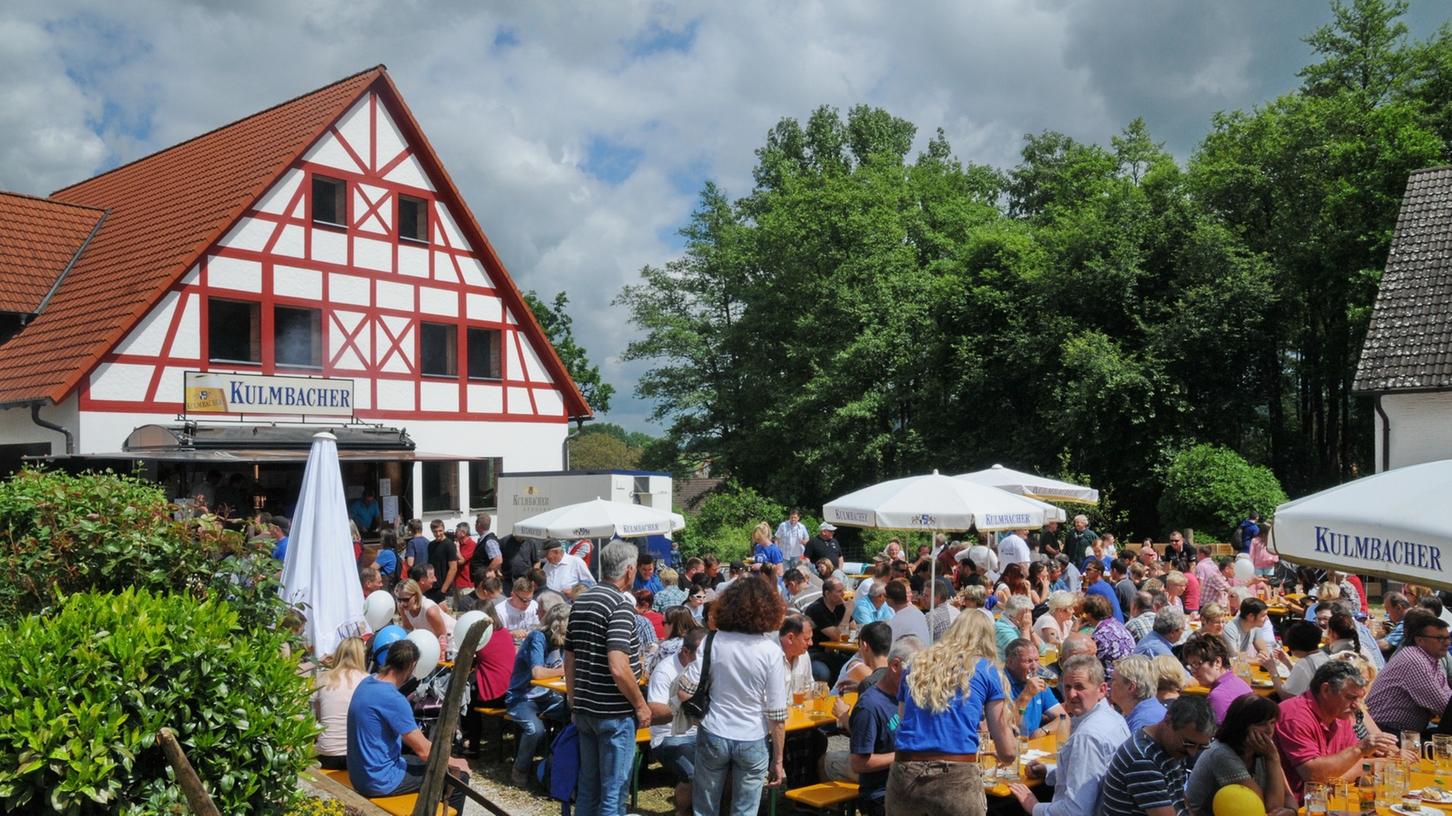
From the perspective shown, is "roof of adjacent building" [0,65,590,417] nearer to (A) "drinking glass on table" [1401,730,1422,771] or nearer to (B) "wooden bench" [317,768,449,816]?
(B) "wooden bench" [317,768,449,816]

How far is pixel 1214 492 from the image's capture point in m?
22.4

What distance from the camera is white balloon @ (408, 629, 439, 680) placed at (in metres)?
8.75

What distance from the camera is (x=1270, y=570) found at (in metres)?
17.7

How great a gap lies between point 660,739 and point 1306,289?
24.5m

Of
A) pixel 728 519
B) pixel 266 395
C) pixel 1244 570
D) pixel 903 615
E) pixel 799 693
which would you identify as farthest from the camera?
pixel 728 519

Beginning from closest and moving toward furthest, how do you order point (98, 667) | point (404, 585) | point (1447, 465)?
1. point (98, 667)
2. point (1447, 465)
3. point (404, 585)

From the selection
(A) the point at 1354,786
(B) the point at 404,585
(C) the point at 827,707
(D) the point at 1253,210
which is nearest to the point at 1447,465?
(A) the point at 1354,786

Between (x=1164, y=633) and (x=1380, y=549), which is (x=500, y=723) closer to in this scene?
(x=1164, y=633)

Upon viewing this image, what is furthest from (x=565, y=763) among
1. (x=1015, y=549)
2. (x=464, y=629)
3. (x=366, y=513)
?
(x=366, y=513)

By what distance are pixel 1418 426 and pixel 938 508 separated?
11685 millimetres

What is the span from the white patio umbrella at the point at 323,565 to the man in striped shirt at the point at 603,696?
10.8ft

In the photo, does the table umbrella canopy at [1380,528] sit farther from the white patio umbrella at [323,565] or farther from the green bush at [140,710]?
the white patio umbrella at [323,565]

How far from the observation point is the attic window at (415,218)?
76.3 ft

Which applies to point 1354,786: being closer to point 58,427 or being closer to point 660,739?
point 660,739
